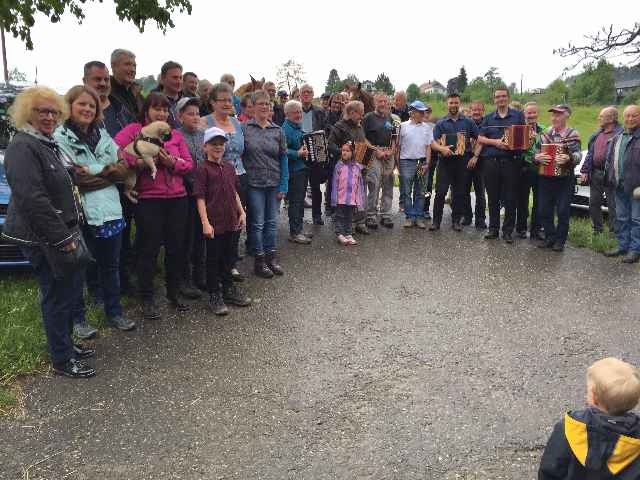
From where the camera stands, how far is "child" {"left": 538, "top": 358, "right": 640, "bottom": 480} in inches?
86.3

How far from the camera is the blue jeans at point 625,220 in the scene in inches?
294

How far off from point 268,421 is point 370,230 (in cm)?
558

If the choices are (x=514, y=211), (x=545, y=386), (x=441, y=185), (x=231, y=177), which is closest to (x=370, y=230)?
(x=441, y=185)

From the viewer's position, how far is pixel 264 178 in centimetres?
642

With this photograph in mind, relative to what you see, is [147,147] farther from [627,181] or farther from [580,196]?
[580,196]

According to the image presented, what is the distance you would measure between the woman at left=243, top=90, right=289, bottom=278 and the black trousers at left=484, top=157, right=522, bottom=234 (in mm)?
3503

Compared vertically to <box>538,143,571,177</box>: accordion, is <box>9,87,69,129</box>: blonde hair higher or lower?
higher

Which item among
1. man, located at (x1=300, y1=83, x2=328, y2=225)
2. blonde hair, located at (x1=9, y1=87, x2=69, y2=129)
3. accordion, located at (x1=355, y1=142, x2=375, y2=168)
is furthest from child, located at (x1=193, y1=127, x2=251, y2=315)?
man, located at (x1=300, y1=83, x2=328, y2=225)

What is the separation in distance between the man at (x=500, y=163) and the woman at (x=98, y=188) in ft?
18.8

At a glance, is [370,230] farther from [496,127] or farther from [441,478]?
[441,478]

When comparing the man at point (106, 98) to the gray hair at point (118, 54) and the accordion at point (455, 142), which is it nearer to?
the gray hair at point (118, 54)

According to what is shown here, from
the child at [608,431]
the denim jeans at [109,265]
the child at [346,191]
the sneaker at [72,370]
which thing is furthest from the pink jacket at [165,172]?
the child at [608,431]

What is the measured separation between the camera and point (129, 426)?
3598 millimetres

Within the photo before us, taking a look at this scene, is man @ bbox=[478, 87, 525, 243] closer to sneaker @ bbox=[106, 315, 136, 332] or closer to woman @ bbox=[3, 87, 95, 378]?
sneaker @ bbox=[106, 315, 136, 332]
